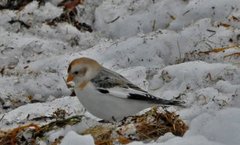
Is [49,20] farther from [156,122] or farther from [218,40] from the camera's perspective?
[156,122]

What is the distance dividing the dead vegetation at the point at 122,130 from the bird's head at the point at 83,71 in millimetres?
389

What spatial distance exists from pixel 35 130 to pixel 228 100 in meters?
1.70

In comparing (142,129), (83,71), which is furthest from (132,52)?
(142,129)

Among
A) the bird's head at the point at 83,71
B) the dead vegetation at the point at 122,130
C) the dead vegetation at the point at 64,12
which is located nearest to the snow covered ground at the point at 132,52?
the dead vegetation at the point at 64,12

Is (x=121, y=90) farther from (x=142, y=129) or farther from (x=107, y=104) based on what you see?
(x=142, y=129)

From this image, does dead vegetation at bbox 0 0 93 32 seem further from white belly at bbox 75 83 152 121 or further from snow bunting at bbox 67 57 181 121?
white belly at bbox 75 83 152 121

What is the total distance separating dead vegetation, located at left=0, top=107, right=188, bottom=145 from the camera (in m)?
4.89

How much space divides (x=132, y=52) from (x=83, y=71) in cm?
190

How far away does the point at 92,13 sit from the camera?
29.1 feet

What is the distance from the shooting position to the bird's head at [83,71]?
5609 mm

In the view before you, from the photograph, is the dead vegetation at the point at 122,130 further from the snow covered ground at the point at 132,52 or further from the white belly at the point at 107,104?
the snow covered ground at the point at 132,52

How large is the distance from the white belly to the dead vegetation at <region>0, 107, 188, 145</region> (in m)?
0.08

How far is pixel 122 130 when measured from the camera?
498 cm

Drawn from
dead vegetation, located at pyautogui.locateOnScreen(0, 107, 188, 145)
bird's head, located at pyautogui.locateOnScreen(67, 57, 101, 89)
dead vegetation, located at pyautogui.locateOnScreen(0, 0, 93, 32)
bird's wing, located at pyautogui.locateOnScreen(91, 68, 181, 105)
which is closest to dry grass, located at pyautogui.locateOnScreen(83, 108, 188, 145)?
dead vegetation, located at pyautogui.locateOnScreen(0, 107, 188, 145)
